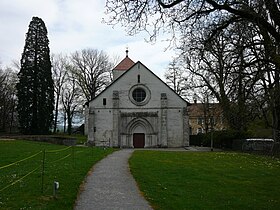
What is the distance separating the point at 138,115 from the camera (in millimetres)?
47812

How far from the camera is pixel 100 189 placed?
39.8 ft

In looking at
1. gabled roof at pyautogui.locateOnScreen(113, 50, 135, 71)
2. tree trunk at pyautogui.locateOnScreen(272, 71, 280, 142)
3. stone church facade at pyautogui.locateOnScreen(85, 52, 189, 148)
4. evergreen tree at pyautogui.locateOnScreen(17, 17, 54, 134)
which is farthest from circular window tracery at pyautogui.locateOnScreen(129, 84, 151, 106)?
tree trunk at pyautogui.locateOnScreen(272, 71, 280, 142)

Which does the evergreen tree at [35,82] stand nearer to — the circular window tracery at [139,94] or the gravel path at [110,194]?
the circular window tracery at [139,94]

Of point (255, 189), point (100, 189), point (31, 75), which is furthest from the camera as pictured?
point (31, 75)

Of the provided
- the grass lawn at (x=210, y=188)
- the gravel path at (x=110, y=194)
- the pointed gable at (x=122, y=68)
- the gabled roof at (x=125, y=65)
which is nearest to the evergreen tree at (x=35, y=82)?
the pointed gable at (x=122, y=68)

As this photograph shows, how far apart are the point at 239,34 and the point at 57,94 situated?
5776cm

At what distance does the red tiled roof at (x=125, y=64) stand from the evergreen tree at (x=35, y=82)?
1086cm

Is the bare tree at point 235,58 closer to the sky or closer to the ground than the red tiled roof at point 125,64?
closer to the ground

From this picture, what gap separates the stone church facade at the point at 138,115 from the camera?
4753cm

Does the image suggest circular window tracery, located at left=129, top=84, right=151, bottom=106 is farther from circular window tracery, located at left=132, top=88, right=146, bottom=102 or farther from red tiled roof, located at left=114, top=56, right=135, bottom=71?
red tiled roof, located at left=114, top=56, right=135, bottom=71

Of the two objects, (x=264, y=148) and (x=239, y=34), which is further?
(x=264, y=148)

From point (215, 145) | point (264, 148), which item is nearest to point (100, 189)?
point (264, 148)

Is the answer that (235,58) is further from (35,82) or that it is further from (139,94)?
(35,82)

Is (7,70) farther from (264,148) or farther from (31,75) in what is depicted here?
(264,148)
